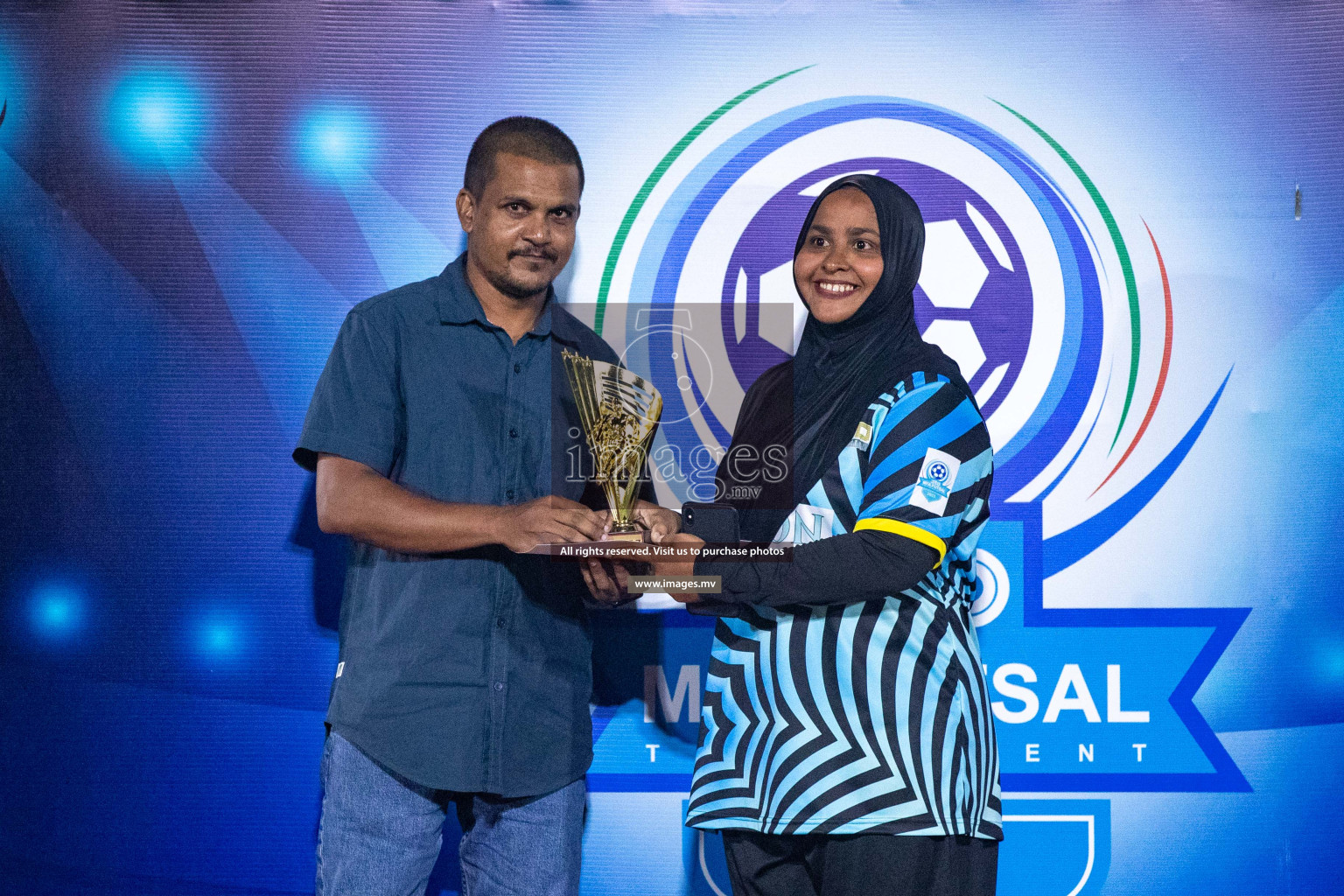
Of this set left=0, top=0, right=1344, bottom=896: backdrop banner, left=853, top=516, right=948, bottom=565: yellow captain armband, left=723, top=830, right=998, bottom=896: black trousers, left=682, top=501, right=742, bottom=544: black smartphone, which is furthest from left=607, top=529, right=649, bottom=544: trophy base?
left=0, top=0, right=1344, bottom=896: backdrop banner

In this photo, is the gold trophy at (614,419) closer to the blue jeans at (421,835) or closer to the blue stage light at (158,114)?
the blue jeans at (421,835)

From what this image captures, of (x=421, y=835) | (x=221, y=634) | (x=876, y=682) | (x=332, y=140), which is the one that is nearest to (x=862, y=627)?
(x=876, y=682)

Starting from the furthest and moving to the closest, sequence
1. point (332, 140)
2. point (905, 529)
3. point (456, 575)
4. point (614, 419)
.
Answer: point (332, 140) < point (456, 575) < point (614, 419) < point (905, 529)

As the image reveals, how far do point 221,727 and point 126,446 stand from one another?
75 centimetres

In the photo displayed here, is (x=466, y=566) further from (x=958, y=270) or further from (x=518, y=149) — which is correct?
(x=958, y=270)

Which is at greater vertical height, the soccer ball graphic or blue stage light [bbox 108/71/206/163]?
blue stage light [bbox 108/71/206/163]

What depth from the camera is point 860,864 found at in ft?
6.06

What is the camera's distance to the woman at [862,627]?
1842mm

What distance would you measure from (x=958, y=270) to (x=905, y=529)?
105 centimetres

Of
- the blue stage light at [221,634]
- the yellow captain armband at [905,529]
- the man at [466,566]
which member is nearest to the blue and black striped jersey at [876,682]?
the yellow captain armband at [905,529]

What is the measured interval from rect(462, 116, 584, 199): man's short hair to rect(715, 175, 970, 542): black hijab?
0.59 metres

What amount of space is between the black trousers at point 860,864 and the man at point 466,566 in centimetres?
40

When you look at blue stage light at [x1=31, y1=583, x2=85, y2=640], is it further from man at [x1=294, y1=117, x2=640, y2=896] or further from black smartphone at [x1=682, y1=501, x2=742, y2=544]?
black smartphone at [x1=682, y1=501, x2=742, y2=544]

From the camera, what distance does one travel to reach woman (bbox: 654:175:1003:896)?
1.84m
